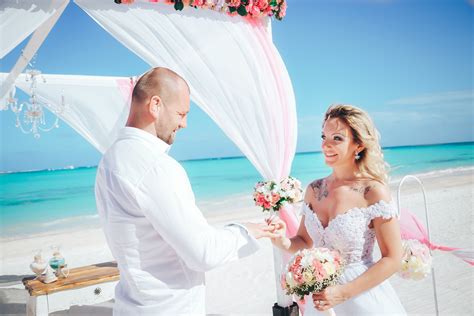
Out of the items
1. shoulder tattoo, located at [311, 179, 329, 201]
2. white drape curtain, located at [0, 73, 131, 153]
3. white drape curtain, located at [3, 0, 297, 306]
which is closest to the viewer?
shoulder tattoo, located at [311, 179, 329, 201]

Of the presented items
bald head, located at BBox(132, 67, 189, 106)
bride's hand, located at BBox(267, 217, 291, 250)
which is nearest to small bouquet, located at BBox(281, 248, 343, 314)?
bride's hand, located at BBox(267, 217, 291, 250)

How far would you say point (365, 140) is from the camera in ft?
7.75

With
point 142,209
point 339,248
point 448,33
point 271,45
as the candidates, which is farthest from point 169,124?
point 448,33

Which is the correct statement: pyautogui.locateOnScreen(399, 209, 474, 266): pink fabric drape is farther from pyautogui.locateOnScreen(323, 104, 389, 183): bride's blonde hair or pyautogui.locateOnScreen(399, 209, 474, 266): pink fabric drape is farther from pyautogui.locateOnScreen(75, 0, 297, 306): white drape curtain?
pyautogui.locateOnScreen(75, 0, 297, 306): white drape curtain

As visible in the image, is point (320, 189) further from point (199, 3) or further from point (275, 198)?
point (199, 3)

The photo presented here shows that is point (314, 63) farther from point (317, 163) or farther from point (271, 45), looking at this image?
point (271, 45)

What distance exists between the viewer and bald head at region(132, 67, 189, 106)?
1.79 metres

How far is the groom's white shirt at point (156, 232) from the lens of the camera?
61.6 inches

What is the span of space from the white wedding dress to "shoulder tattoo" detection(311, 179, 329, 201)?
21 centimetres

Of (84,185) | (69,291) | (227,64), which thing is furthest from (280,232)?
(84,185)

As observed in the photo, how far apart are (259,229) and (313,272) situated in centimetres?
32

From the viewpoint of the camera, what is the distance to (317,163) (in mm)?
40906

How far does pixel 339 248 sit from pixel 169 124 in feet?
3.76

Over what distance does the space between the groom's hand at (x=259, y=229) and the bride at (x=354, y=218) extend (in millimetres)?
207
